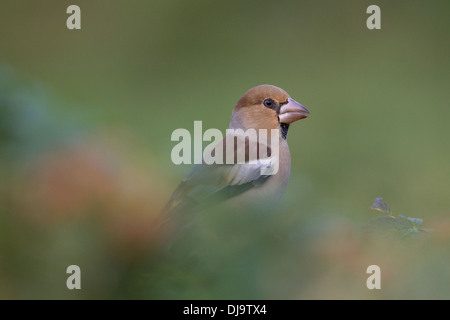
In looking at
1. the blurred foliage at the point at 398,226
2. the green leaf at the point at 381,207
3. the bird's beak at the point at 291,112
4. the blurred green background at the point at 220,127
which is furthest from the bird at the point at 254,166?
the blurred foliage at the point at 398,226

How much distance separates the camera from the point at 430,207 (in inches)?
186

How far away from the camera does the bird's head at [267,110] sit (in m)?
3.13

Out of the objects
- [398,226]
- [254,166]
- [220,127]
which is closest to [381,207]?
[398,226]

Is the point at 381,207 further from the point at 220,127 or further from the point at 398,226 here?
the point at 220,127

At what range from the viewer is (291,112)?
311 centimetres

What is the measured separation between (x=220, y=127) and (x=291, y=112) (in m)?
2.49

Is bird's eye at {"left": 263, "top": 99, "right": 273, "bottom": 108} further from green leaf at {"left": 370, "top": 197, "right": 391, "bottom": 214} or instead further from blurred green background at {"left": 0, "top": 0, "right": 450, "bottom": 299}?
green leaf at {"left": 370, "top": 197, "right": 391, "bottom": 214}

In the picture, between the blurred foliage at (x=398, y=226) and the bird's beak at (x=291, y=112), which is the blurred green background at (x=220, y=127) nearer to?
the blurred foliage at (x=398, y=226)

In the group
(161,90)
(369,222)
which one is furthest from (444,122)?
(369,222)

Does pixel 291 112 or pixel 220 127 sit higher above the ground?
pixel 220 127

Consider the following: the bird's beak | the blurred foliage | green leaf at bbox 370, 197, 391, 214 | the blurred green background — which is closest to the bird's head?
the bird's beak

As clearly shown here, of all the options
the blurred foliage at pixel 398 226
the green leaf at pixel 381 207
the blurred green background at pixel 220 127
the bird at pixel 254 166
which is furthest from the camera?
the bird at pixel 254 166

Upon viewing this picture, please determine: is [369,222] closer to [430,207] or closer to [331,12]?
[430,207]

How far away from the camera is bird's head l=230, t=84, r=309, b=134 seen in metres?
3.13
